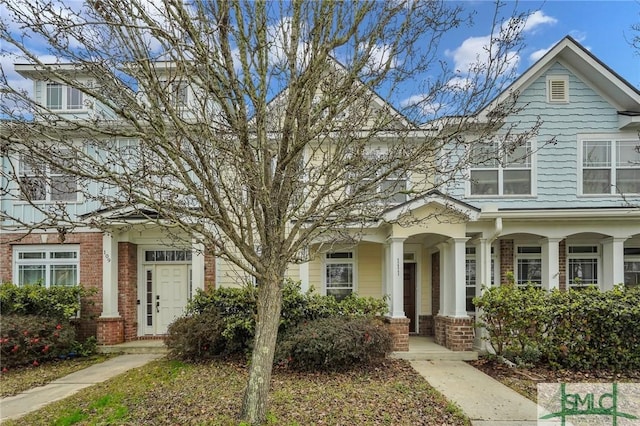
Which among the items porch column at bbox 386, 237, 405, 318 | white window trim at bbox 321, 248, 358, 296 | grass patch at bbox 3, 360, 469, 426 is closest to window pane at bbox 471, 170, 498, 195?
porch column at bbox 386, 237, 405, 318

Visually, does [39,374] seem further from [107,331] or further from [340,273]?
[340,273]

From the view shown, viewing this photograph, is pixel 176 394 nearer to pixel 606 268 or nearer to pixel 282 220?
pixel 282 220

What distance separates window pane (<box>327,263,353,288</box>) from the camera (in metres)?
12.1

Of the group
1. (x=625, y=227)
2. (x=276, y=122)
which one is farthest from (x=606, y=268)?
(x=276, y=122)

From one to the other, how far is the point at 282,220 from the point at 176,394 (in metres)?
3.55

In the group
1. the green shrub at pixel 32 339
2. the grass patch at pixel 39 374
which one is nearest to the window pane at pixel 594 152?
the grass patch at pixel 39 374

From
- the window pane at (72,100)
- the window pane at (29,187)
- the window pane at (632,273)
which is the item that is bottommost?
the window pane at (632,273)

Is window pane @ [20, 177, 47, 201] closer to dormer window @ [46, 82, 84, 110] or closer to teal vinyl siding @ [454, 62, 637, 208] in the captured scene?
dormer window @ [46, 82, 84, 110]

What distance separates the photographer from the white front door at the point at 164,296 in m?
12.0

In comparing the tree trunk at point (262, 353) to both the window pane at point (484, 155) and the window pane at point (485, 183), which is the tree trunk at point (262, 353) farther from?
the window pane at point (485, 183)

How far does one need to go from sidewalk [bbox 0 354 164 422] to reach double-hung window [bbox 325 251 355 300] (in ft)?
15.8

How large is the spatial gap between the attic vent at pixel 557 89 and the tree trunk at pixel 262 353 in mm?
10312

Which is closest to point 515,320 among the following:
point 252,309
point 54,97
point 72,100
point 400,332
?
point 400,332

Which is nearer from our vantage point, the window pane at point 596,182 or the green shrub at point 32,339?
the green shrub at point 32,339
